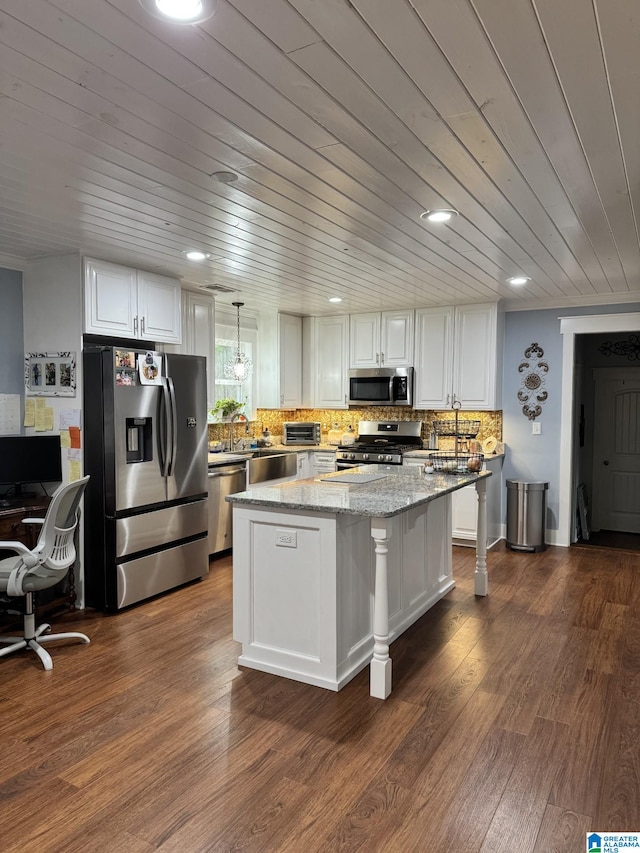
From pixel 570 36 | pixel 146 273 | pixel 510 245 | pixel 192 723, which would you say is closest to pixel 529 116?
pixel 570 36

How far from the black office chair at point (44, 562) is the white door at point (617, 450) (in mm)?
6213

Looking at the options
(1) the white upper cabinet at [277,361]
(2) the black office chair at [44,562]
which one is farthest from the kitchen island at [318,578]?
(1) the white upper cabinet at [277,361]

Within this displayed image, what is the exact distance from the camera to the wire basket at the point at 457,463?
404 cm

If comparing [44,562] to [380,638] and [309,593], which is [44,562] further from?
[380,638]

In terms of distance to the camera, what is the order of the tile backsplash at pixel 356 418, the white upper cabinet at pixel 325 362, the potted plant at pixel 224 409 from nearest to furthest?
1. the potted plant at pixel 224 409
2. the tile backsplash at pixel 356 418
3. the white upper cabinet at pixel 325 362

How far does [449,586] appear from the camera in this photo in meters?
4.42

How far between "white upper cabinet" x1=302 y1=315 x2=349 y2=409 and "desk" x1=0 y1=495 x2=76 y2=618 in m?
3.50

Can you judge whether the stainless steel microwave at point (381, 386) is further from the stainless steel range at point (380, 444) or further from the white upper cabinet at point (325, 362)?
the stainless steel range at point (380, 444)

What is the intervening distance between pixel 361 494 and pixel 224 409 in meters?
3.10

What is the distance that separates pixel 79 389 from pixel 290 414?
348 centimetres

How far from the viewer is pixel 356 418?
707 centimetres

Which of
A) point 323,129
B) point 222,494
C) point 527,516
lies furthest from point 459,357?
point 323,129

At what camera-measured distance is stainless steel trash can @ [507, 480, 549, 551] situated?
5.70 metres

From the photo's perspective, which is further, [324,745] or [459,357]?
[459,357]
